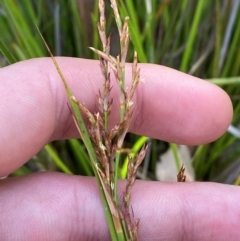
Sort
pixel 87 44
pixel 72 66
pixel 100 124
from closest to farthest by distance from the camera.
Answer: pixel 100 124, pixel 72 66, pixel 87 44

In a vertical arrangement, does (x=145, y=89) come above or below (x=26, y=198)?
above

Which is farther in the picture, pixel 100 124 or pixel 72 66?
pixel 72 66

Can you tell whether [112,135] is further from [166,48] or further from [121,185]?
[166,48]

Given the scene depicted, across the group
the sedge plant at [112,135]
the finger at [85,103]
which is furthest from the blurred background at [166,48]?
the sedge plant at [112,135]

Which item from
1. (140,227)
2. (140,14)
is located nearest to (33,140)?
(140,227)

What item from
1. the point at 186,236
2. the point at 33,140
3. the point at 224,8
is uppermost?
the point at 224,8

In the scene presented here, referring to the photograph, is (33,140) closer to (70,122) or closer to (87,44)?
(70,122)

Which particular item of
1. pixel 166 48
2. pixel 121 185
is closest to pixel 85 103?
pixel 121 185

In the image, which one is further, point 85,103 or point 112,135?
point 85,103
